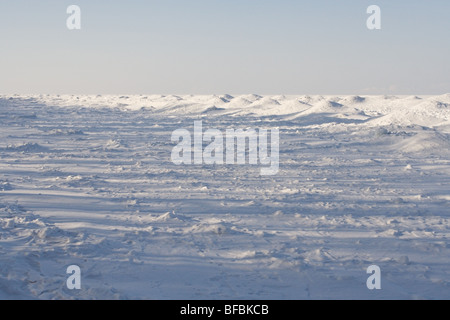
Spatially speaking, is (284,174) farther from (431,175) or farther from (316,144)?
(316,144)

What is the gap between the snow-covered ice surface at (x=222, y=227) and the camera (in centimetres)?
503

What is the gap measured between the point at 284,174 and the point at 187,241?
626 cm

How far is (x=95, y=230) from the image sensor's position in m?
6.82

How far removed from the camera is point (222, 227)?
6977 mm

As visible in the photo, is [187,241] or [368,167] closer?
[187,241]

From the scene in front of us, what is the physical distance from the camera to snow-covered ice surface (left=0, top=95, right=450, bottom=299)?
16.5 ft

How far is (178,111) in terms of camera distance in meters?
48.3

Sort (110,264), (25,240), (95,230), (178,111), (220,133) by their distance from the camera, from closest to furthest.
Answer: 1. (110,264)
2. (25,240)
3. (95,230)
4. (220,133)
5. (178,111)
